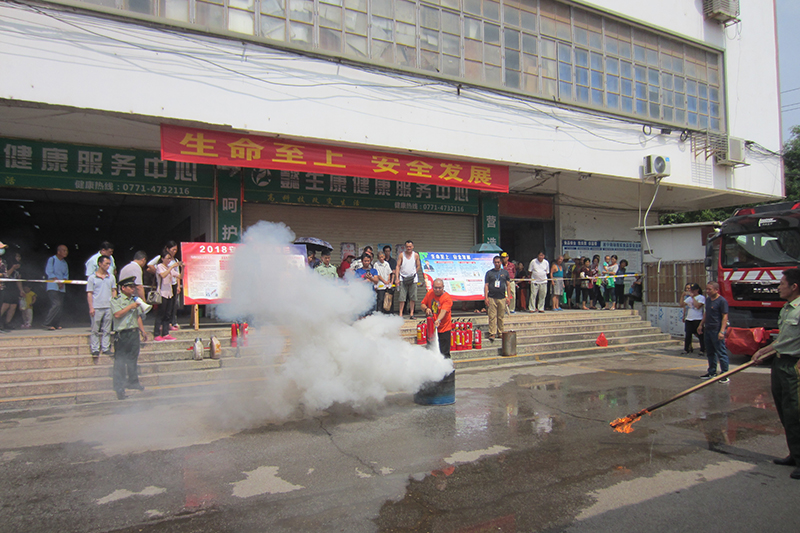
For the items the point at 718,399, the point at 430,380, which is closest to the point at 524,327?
the point at 718,399

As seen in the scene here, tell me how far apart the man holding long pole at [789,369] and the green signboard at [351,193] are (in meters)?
9.82

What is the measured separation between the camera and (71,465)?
459cm

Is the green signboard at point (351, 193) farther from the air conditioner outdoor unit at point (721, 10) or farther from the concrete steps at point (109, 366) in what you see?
the air conditioner outdoor unit at point (721, 10)

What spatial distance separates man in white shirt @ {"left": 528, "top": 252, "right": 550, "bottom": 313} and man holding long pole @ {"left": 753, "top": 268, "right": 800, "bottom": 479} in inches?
342

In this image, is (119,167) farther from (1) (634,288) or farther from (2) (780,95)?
(2) (780,95)

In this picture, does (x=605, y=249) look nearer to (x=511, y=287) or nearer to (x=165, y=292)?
(x=511, y=287)

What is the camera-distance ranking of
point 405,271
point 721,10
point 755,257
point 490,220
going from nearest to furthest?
point 755,257
point 405,271
point 490,220
point 721,10

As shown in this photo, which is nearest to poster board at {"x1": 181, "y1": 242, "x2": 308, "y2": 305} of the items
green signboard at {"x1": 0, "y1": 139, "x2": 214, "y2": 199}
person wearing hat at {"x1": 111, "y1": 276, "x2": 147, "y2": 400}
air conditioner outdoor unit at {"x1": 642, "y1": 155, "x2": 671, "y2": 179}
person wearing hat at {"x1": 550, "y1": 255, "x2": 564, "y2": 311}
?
person wearing hat at {"x1": 111, "y1": 276, "x2": 147, "y2": 400}

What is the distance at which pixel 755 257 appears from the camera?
10.5 m

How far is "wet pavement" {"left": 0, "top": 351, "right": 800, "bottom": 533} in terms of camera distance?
357 cm

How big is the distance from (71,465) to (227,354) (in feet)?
13.2

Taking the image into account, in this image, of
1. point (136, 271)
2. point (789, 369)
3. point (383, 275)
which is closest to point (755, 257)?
point (789, 369)

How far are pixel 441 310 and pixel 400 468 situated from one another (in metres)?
3.11

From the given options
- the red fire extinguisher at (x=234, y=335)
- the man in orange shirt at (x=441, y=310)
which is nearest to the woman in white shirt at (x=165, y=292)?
the red fire extinguisher at (x=234, y=335)
